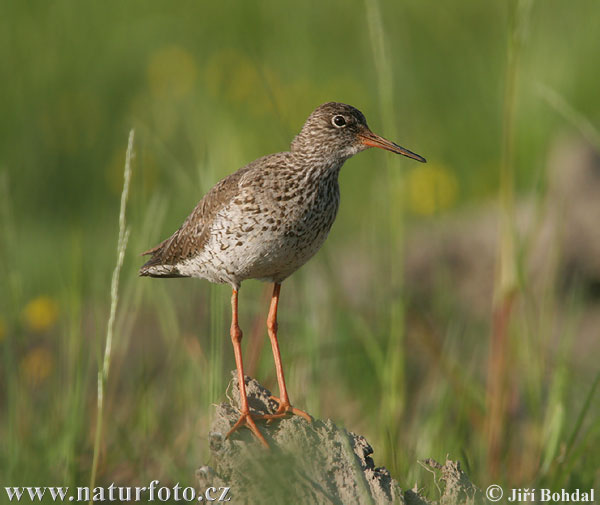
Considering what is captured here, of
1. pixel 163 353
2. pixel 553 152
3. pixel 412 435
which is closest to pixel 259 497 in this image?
pixel 412 435

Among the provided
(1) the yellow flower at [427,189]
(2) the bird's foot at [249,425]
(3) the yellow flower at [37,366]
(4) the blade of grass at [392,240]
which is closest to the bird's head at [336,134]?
(4) the blade of grass at [392,240]

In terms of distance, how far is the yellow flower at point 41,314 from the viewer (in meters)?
7.81

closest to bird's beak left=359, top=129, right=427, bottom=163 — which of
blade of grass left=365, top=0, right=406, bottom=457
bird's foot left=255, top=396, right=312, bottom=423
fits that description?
blade of grass left=365, top=0, right=406, bottom=457

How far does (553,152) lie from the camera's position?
392 inches

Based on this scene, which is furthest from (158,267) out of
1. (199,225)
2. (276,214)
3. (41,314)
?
(41,314)

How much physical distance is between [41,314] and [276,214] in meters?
4.21

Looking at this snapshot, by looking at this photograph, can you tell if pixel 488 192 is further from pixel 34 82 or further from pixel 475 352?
pixel 34 82

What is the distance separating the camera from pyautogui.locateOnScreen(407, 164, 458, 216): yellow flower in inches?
435

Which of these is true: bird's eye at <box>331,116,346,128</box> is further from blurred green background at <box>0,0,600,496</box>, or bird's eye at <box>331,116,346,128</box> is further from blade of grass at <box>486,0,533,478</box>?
blade of grass at <box>486,0,533,478</box>

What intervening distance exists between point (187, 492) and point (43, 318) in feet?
11.7

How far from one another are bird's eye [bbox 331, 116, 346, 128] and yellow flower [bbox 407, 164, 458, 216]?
6556mm

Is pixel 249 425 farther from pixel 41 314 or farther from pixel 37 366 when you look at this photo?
pixel 41 314

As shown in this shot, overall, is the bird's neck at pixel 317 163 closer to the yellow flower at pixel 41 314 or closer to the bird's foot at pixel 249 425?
the bird's foot at pixel 249 425

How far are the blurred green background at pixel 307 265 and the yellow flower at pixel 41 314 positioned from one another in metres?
0.03
